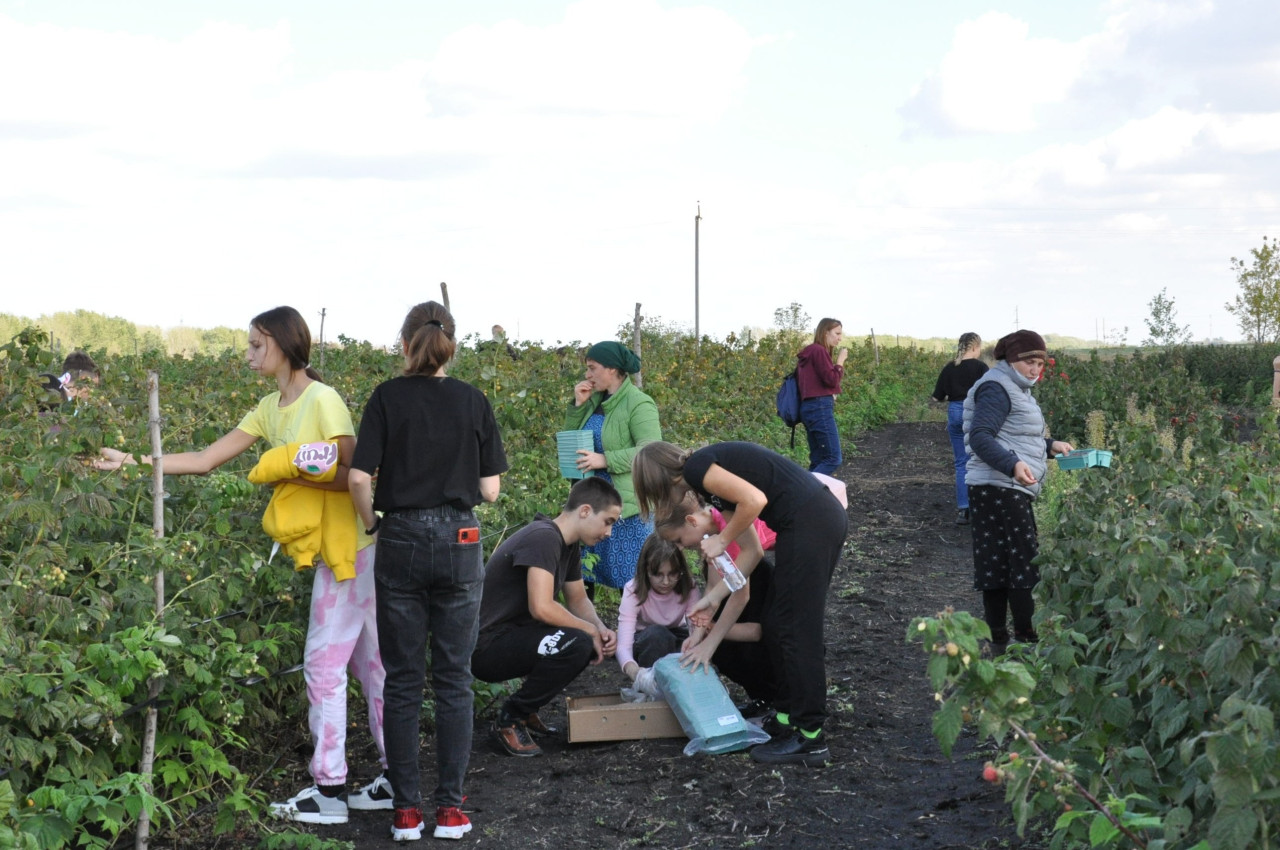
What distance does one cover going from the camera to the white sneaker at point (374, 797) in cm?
424

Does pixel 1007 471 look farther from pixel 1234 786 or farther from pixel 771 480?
pixel 1234 786

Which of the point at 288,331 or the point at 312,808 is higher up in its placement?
the point at 288,331

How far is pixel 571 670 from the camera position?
4883mm

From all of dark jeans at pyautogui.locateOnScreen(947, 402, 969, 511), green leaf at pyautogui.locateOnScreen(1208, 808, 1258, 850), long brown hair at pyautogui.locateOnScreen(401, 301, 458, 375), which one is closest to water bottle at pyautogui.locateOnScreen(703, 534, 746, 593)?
A: long brown hair at pyautogui.locateOnScreen(401, 301, 458, 375)

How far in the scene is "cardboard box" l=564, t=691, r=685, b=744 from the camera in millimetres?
4934

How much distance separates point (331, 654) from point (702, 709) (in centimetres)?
148

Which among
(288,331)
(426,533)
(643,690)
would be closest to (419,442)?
(426,533)

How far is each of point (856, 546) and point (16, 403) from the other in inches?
275

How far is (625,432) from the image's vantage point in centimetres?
591

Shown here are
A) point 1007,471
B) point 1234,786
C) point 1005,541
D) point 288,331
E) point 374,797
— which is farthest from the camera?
point 1005,541

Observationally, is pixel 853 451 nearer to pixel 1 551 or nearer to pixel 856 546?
pixel 856 546

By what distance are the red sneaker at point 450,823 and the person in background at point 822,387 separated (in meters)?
6.93

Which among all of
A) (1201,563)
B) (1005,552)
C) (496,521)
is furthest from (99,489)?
(1005,552)

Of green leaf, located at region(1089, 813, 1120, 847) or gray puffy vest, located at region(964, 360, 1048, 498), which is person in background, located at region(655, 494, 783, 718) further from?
green leaf, located at region(1089, 813, 1120, 847)
